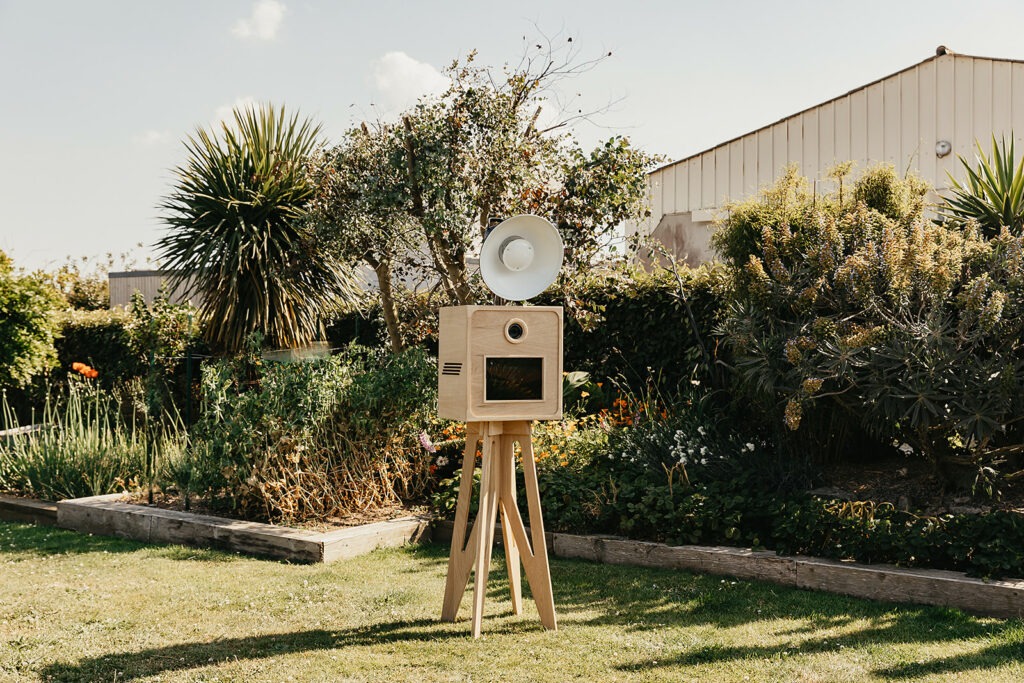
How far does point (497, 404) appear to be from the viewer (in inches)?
165

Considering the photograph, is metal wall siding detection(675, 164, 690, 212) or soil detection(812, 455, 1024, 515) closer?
soil detection(812, 455, 1024, 515)

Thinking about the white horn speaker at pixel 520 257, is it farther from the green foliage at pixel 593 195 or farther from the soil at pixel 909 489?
the green foliage at pixel 593 195

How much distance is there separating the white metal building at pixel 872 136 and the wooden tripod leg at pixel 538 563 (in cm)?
727

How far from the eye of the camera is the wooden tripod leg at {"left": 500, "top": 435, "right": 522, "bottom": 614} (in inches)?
173

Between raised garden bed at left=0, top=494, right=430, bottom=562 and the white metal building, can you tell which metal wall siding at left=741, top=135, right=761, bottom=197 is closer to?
the white metal building

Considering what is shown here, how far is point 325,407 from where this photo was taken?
6.42 metres

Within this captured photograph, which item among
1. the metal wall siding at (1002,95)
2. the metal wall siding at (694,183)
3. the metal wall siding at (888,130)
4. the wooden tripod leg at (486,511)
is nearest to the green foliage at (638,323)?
the wooden tripod leg at (486,511)

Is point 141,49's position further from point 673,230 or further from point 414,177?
point 673,230

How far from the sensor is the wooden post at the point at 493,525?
421 cm

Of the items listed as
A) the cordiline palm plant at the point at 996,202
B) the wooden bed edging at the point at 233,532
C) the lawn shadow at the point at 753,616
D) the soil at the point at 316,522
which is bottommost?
the lawn shadow at the point at 753,616

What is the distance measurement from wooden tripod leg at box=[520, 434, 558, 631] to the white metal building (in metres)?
7.27

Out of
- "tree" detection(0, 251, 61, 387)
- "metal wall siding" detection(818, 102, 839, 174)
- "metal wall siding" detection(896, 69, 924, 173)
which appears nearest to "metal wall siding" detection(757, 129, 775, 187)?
"metal wall siding" detection(818, 102, 839, 174)

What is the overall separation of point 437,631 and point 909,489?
338cm

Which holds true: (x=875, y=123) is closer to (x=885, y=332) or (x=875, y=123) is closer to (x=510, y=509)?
(x=885, y=332)
